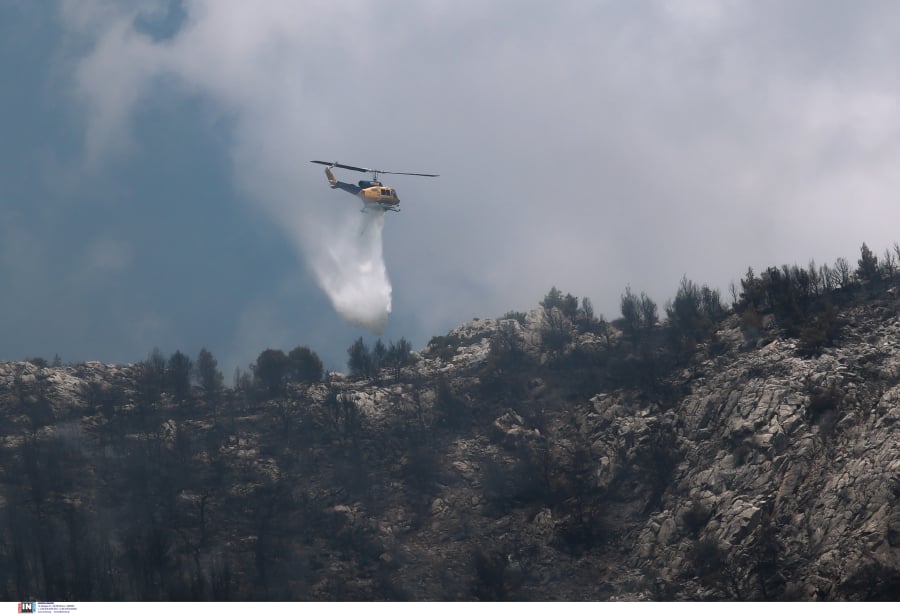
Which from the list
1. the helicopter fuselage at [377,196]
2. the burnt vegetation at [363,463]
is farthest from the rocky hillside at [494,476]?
the helicopter fuselage at [377,196]

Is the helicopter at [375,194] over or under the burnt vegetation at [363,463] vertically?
over

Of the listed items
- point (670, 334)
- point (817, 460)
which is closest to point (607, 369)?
point (670, 334)

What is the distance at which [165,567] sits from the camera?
97.9 meters

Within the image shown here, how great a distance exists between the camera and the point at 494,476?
108 m

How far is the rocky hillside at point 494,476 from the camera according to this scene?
280ft

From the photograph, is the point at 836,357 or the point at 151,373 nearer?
the point at 836,357

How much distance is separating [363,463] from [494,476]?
15.7 meters

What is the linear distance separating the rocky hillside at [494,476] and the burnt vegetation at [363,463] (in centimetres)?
28

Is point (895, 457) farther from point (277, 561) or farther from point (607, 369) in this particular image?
point (277, 561)

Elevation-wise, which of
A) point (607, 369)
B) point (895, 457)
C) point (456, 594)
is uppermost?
point (607, 369)

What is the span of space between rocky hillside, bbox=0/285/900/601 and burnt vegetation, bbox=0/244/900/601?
11.0 inches

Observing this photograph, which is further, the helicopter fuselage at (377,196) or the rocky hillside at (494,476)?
the helicopter fuselage at (377,196)

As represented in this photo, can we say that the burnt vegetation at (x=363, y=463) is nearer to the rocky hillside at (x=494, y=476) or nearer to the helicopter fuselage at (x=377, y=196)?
the rocky hillside at (x=494, y=476)

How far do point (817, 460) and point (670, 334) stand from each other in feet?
128
